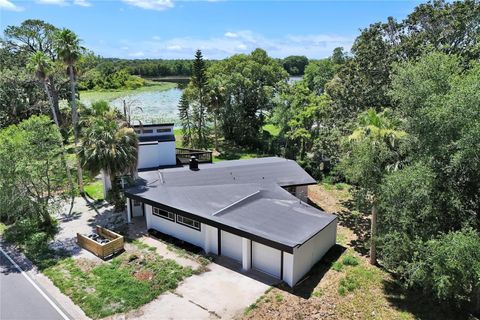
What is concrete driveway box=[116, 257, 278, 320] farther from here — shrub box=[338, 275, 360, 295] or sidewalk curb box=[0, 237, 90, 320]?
shrub box=[338, 275, 360, 295]

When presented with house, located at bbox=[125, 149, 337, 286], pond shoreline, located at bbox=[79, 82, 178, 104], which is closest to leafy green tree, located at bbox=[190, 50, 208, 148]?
house, located at bbox=[125, 149, 337, 286]

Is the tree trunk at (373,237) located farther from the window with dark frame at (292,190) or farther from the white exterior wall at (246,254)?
the window with dark frame at (292,190)

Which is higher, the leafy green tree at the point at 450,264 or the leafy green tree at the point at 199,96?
the leafy green tree at the point at 199,96

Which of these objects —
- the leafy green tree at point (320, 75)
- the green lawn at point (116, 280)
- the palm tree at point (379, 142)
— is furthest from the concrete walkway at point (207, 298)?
the leafy green tree at point (320, 75)

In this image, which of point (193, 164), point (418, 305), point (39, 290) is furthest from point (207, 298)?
point (193, 164)

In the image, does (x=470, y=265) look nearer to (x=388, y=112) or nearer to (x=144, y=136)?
(x=388, y=112)
